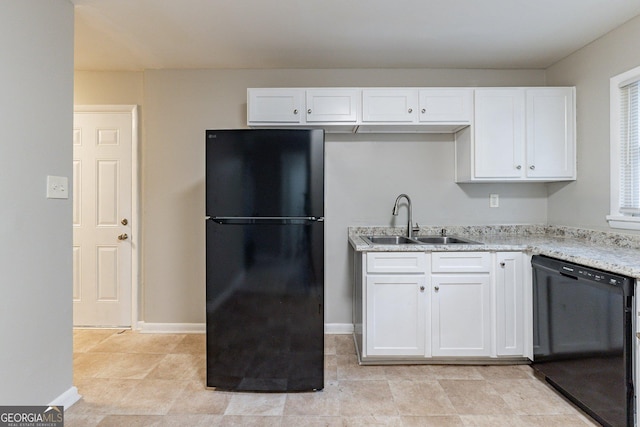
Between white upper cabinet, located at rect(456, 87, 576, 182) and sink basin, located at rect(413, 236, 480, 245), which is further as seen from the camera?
sink basin, located at rect(413, 236, 480, 245)

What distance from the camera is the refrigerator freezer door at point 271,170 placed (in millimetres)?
2084

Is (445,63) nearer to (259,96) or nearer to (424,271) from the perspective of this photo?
(259,96)

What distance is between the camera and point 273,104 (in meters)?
2.71

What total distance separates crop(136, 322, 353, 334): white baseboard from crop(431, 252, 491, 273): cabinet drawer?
113cm

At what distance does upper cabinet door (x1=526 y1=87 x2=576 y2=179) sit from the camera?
271 cm

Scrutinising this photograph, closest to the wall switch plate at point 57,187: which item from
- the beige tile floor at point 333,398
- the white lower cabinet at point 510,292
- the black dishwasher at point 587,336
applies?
the beige tile floor at point 333,398

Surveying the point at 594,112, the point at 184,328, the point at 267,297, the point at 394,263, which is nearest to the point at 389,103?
the point at 394,263

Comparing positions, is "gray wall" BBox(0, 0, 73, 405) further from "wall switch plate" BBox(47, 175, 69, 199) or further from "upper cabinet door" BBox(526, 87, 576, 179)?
"upper cabinet door" BBox(526, 87, 576, 179)

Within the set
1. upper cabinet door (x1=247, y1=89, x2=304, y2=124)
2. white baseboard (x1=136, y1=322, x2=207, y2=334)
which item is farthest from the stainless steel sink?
white baseboard (x1=136, y1=322, x2=207, y2=334)

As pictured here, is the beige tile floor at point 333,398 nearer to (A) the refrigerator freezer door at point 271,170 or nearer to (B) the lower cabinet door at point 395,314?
(B) the lower cabinet door at point 395,314

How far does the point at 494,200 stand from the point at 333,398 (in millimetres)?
2199

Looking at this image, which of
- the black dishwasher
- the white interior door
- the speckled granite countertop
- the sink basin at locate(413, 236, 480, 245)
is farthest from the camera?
the white interior door

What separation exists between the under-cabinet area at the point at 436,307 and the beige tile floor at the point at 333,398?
0.18 m

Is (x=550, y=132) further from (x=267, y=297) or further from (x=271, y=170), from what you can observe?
(x=267, y=297)
